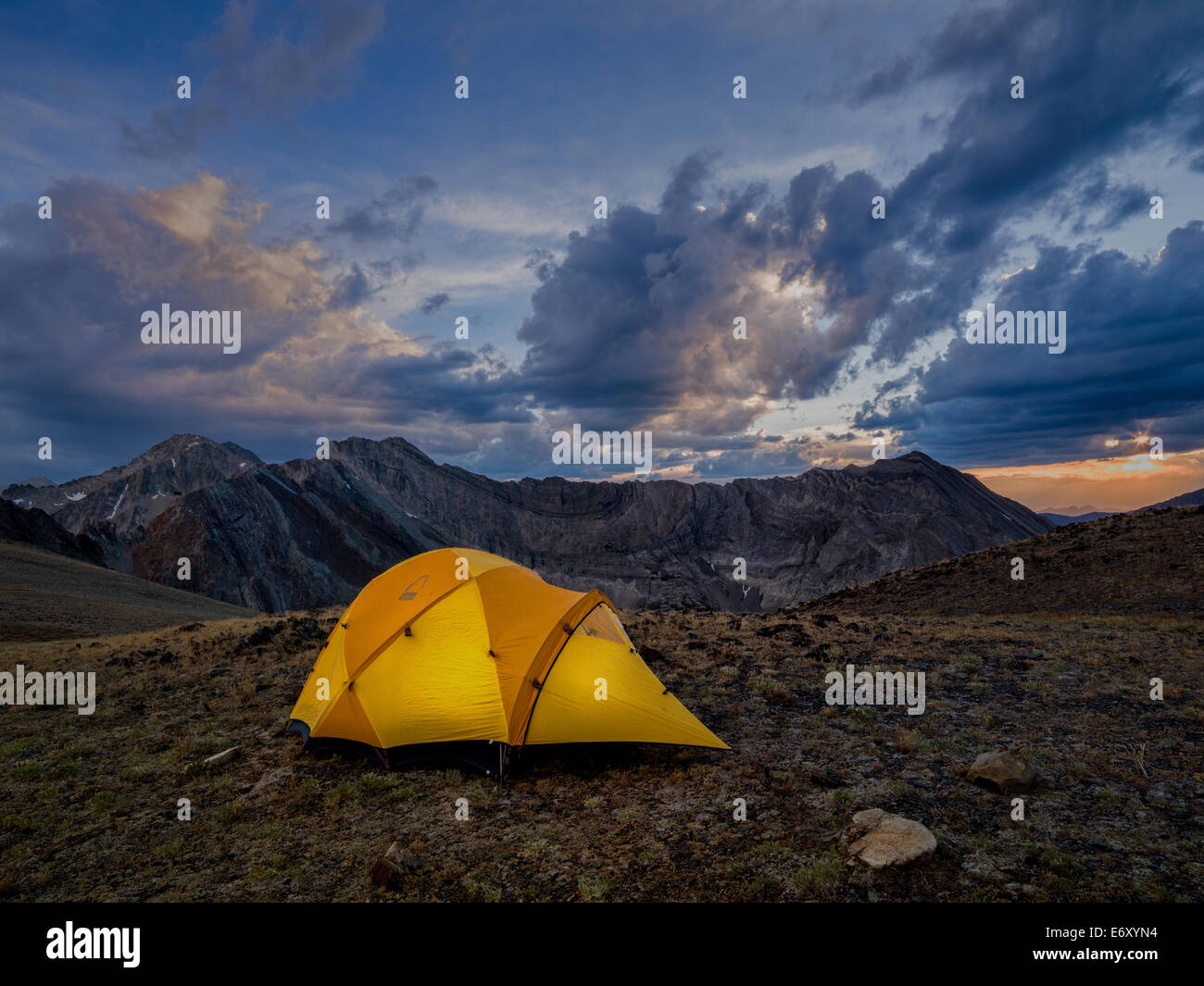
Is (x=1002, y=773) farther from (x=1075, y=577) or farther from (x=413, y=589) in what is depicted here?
(x=1075, y=577)

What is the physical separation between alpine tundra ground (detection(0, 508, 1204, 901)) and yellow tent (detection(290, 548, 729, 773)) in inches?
19.7

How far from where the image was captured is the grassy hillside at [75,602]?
102ft

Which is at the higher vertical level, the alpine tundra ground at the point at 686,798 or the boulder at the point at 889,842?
the boulder at the point at 889,842

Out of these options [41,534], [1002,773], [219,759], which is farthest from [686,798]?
[41,534]

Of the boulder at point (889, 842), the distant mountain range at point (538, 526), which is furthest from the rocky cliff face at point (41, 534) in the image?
the boulder at point (889, 842)

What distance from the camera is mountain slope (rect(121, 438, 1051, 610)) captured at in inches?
4717

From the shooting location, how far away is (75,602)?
38.1 metres

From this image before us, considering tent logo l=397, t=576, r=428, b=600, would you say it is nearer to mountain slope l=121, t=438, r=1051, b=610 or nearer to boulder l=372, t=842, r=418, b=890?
boulder l=372, t=842, r=418, b=890

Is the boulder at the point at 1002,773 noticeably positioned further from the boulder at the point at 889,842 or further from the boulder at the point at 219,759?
the boulder at the point at 219,759

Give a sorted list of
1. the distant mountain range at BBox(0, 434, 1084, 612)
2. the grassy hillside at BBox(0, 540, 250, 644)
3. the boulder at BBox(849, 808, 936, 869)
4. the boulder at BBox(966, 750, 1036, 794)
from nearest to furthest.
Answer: the boulder at BBox(849, 808, 936, 869) < the boulder at BBox(966, 750, 1036, 794) < the grassy hillside at BBox(0, 540, 250, 644) < the distant mountain range at BBox(0, 434, 1084, 612)

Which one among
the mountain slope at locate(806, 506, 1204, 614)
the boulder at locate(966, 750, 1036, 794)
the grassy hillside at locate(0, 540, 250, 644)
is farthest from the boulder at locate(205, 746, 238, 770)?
the mountain slope at locate(806, 506, 1204, 614)

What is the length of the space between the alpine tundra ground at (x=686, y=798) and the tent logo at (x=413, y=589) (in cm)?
259

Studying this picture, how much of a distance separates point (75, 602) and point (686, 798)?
151 ft
